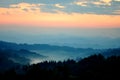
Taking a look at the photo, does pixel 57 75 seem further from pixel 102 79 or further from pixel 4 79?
pixel 4 79

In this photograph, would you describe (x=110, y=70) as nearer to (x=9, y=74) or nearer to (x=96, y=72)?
(x=96, y=72)

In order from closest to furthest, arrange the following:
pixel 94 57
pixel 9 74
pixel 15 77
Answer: pixel 15 77, pixel 9 74, pixel 94 57

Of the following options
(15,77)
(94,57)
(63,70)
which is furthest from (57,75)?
(94,57)

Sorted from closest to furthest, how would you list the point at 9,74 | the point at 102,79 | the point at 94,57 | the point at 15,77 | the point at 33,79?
the point at 102,79
the point at 33,79
the point at 15,77
the point at 9,74
the point at 94,57

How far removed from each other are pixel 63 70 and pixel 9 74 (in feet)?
75.9

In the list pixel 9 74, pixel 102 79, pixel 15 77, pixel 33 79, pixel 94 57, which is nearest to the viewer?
pixel 102 79

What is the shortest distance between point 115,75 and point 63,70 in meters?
20.7

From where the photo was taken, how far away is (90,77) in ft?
289

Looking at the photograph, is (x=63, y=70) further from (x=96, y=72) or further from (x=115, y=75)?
(x=115, y=75)

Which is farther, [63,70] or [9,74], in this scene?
[9,74]

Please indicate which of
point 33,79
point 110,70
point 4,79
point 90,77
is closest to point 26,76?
point 33,79

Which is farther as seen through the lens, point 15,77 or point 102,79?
point 15,77

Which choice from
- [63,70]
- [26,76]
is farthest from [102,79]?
[26,76]

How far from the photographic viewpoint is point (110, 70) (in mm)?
95938
